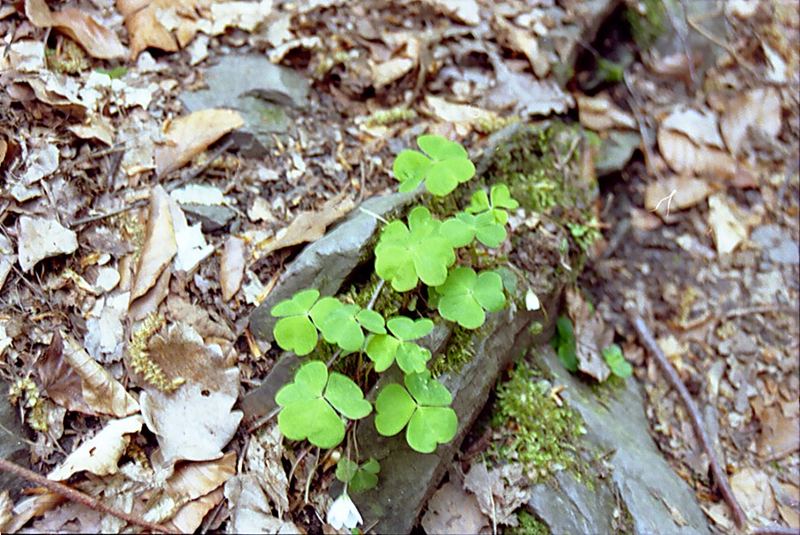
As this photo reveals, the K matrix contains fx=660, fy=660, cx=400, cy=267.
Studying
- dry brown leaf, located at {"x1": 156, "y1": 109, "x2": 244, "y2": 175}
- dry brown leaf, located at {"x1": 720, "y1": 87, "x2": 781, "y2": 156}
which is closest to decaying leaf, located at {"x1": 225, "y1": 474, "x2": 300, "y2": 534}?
dry brown leaf, located at {"x1": 156, "y1": 109, "x2": 244, "y2": 175}

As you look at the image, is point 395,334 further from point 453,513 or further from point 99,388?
point 99,388

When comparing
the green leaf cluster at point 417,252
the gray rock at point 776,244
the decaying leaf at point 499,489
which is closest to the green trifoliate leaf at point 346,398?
the green leaf cluster at point 417,252

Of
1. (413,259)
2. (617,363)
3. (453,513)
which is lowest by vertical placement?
(617,363)

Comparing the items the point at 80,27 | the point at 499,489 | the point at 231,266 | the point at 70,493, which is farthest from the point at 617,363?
the point at 80,27

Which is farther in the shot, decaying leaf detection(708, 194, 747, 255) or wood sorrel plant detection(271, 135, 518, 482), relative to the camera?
decaying leaf detection(708, 194, 747, 255)

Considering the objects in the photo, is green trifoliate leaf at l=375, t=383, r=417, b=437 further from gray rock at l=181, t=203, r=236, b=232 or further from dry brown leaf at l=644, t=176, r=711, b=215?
dry brown leaf at l=644, t=176, r=711, b=215

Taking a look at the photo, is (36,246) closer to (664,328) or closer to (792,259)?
(664,328)

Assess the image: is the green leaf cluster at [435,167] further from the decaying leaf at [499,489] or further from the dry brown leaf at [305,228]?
the decaying leaf at [499,489]
